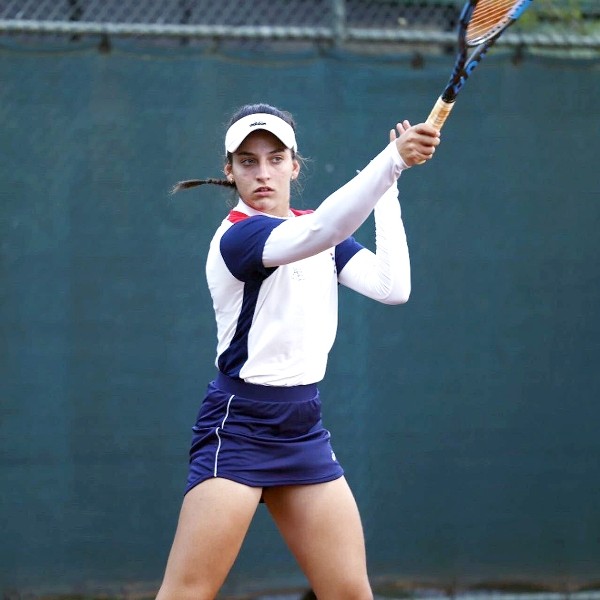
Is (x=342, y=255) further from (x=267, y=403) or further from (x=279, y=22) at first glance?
(x=279, y=22)

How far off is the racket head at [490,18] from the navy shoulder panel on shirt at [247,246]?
0.69 meters

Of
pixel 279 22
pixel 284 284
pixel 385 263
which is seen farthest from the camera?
pixel 279 22

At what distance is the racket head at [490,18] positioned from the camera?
291 centimetres

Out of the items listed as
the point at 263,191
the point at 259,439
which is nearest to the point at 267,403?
the point at 259,439

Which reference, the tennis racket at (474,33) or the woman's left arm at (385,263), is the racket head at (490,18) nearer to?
the tennis racket at (474,33)

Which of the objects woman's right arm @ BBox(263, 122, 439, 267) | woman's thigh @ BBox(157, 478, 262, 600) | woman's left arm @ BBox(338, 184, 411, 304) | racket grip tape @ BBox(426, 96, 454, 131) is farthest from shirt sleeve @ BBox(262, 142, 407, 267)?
woman's thigh @ BBox(157, 478, 262, 600)

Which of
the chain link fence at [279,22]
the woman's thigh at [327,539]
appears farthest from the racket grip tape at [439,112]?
the chain link fence at [279,22]

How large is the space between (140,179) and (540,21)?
6.57ft

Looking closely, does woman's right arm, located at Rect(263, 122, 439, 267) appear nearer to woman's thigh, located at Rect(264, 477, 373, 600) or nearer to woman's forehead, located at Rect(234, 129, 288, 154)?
woman's forehead, located at Rect(234, 129, 288, 154)

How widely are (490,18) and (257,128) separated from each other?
0.74 m

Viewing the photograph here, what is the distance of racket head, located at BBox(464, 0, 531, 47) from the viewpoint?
291cm

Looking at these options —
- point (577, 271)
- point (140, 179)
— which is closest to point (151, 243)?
point (140, 179)

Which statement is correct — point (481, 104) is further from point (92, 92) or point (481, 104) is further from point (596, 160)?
point (92, 92)

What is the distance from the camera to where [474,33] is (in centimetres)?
295
